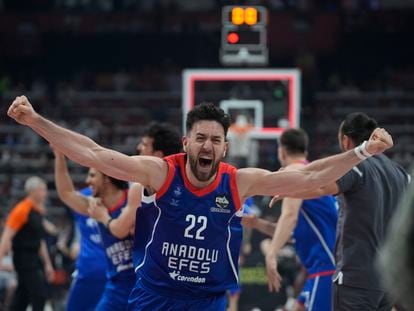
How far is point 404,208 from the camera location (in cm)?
127

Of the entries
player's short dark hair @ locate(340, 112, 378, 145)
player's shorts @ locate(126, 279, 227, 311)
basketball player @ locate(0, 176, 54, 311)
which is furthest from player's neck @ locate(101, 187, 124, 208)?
basketball player @ locate(0, 176, 54, 311)

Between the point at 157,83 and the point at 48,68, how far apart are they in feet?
11.4

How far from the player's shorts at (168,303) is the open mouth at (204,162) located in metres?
0.79

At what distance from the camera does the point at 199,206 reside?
5.02m

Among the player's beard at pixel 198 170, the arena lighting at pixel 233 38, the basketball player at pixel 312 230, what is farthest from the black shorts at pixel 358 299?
the arena lighting at pixel 233 38

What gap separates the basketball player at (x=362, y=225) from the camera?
5887 mm

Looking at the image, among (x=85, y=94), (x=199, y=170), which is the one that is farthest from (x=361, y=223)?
(x=85, y=94)

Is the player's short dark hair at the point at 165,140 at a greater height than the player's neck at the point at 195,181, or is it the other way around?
the player's short dark hair at the point at 165,140

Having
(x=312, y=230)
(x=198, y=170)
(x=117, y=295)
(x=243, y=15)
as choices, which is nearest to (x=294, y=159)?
(x=312, y=230)

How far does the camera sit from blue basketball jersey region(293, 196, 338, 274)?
291 inches

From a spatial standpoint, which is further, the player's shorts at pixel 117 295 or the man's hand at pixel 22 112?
the player's shorts at pixel 117 295

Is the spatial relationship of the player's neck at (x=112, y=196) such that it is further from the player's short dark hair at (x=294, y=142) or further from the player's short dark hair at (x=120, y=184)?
the player's short dark hair at (x=294, y=142)

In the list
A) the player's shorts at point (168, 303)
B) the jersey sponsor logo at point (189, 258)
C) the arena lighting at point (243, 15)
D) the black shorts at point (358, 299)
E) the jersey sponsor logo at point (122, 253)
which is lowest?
the black shorts at point (358, 299)

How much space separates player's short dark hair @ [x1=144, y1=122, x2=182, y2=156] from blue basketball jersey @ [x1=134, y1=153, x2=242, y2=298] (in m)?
1.68
